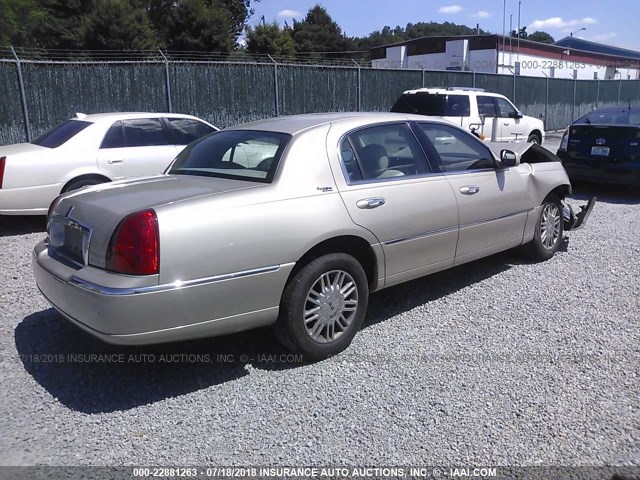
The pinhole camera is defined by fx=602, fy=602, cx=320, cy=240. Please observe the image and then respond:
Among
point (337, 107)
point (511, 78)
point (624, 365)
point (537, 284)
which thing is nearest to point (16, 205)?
point (537, 284)

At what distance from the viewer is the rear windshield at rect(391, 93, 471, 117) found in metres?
12.9

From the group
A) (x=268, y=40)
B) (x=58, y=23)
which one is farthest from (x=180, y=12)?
(x=268, y=40)

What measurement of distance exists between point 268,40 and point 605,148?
34439 millimetres

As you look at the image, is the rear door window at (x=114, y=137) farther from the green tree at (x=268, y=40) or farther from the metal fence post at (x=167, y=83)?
the green tree at (x=268, y=40)

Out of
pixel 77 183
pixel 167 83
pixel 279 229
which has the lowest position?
pixel 77 183

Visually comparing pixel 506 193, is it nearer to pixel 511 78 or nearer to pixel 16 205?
pixel 16 205

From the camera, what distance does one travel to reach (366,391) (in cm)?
371

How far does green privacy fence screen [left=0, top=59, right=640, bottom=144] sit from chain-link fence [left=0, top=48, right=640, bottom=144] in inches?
0.8

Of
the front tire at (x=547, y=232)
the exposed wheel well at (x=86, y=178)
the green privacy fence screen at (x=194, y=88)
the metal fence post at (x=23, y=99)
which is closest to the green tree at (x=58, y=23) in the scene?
the green privacy fence screen at (x=194, y=88)

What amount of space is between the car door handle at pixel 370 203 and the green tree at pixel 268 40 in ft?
127

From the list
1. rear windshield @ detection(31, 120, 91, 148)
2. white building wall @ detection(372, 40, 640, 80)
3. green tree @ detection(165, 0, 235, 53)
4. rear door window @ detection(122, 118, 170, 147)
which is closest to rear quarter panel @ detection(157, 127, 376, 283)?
rear door window @ detection(122, 118, 170, 147)

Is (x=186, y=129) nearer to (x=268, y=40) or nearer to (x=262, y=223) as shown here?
(x=262, y=223)

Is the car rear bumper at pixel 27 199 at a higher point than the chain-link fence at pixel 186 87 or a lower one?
lower

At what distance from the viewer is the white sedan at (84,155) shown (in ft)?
24.2
